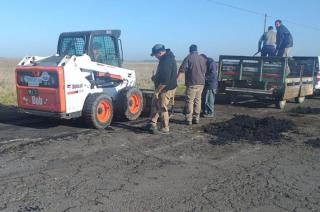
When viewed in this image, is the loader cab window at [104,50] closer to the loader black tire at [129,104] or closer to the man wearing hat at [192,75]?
the loader black tire at [129,104]

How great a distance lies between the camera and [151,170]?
6.16 metres

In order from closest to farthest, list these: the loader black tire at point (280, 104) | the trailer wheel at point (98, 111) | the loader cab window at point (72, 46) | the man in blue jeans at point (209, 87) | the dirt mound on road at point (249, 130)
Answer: the dirt mound on road at point (249, 130) < the trailer wheel at point (98, 111) < the loader cab window at point (72, 46) < the man in blue jeans at point (209, 87) < the loader black tire at point (280, 104)

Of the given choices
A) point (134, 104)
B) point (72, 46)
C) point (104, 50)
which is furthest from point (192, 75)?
point (72, 46)

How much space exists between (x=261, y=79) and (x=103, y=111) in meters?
5.91

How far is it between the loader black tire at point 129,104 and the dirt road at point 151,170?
0.63 metres

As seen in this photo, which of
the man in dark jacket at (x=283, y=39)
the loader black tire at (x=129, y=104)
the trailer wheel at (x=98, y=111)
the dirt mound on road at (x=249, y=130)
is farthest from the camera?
the man in dark jacket at (x=283, y=39)

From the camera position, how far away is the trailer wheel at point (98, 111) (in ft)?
29.5

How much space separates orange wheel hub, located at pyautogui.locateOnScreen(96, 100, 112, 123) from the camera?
9.32 m

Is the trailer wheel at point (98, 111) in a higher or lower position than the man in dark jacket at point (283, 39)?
lower

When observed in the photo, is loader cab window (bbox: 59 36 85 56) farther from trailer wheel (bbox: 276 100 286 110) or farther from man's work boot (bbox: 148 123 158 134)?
trailer wheel (bbox: 276 100 286 110)

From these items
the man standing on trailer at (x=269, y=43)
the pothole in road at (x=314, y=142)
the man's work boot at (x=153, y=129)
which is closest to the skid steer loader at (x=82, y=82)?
the man's work boot at (x=153, y=129)

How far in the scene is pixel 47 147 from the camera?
7.48m

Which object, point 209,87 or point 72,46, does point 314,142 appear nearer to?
point 209,87

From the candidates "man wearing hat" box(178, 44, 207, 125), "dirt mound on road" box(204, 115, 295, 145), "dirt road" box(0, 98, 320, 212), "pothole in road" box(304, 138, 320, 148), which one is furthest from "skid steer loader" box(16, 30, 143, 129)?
"pothole in road" box(304, 138, 320, 148)
